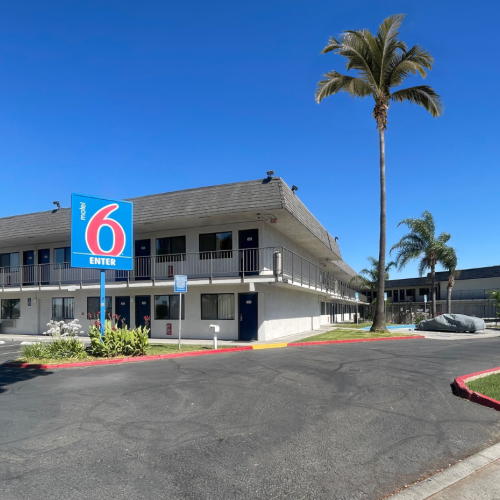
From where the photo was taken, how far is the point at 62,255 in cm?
2550

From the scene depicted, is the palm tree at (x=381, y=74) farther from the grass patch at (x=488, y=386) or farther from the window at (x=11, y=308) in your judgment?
the window at (x=11, y=308)

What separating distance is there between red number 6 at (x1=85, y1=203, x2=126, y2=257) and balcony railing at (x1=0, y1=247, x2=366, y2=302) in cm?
502

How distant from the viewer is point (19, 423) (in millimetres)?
6520

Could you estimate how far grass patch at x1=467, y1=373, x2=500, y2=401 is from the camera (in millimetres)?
8067

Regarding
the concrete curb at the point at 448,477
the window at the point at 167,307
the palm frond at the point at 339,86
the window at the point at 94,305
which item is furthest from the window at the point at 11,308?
the concrete curb at the point at 448,477

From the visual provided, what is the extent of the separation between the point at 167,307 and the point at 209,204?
611 cm

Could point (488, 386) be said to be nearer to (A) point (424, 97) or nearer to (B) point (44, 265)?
(A) point (424, 97)

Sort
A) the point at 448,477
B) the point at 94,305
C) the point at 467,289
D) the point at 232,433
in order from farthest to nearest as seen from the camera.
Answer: the point at 467,289 < the point at 94,305 < the point at 232,433 < the point at 448,477

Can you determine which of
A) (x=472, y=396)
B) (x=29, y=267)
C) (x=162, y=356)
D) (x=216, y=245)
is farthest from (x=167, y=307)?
(x=472, y=396)

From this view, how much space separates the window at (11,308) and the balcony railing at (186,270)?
125cm

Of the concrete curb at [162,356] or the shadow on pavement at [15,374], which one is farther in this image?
the concrete curb at [162,356]

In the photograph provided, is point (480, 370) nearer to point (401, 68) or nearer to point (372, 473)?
point (372, 473)

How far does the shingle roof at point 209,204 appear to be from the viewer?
18484mm

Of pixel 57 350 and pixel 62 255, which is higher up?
pixel 62 255
